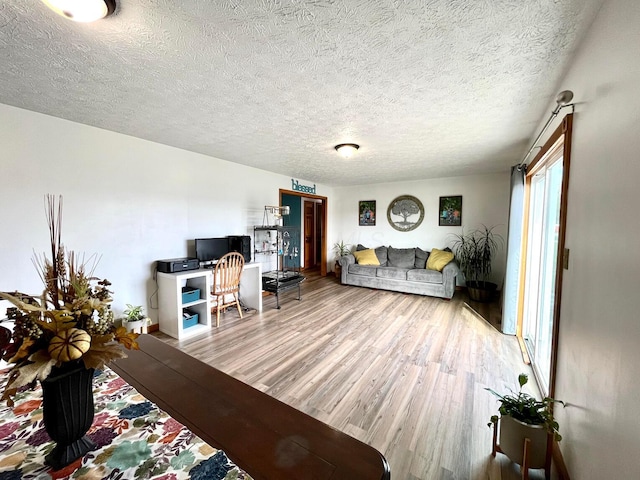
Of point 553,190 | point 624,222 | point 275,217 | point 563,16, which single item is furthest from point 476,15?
point 275,217

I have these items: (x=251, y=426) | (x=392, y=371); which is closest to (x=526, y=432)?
(x=392, y=371)

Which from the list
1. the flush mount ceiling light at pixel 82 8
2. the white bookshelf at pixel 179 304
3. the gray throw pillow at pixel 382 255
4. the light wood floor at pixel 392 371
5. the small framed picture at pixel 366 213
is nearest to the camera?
the flush mount ceiling light at pixel 82 8

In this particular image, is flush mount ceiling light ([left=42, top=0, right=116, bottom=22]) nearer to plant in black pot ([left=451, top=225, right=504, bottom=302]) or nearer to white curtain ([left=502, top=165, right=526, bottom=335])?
white curtain ([left=502, top=165, right=526, bottom=335])

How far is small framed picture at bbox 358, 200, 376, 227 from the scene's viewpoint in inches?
240

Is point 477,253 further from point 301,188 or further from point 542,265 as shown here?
point 301,188

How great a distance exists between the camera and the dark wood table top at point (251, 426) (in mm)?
646

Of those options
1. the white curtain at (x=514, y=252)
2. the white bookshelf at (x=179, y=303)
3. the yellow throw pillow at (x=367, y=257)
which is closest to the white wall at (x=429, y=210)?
the yellow throw pillow at (x=367, y=257)

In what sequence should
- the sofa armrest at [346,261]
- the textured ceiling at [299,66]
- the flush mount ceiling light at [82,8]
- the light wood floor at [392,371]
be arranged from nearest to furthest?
the flush mount ceiling light at [82,8] < the textured ceiling at [299,66] < the light wood floor at [392,371] < the sofa armrest at [346,261]

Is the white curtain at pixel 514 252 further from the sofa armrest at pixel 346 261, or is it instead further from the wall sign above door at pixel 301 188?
the wall sign above door at pixel 301 188

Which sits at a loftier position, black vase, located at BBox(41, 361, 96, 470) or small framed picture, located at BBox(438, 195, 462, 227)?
small framed picture, located at BBox(438, 195, 462, 227)

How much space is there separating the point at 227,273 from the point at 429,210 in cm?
421

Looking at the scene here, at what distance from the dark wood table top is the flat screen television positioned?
2.49 m

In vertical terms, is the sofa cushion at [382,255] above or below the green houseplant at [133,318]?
above

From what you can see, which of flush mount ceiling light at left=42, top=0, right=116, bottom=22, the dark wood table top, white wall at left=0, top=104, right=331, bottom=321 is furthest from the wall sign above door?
the dark wood table top
